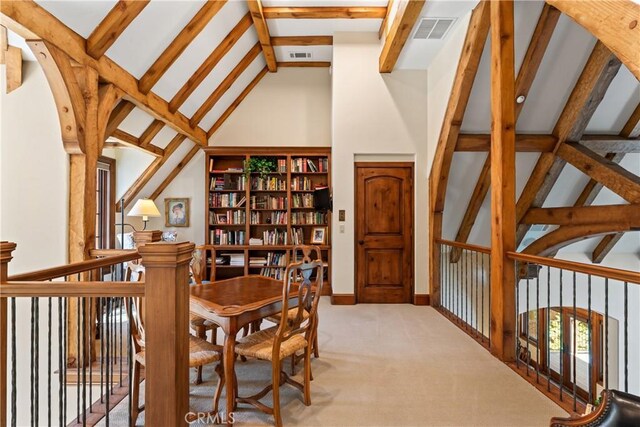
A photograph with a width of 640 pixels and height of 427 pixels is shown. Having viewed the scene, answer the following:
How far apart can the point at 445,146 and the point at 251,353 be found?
3.36 meters

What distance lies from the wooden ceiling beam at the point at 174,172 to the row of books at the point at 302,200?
2044 millimetres

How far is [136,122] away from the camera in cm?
427

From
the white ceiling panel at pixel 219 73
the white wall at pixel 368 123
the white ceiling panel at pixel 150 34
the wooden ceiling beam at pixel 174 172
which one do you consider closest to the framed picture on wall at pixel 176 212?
the wooden ceiling beam at pixel 174 172

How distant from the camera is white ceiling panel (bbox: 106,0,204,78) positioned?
299 cm

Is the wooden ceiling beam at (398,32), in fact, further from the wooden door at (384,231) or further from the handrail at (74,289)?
the handrail at (74,289)

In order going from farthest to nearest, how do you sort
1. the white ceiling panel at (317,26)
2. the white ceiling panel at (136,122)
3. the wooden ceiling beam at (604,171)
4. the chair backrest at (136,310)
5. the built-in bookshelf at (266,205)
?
the built-in bookshelf at (266,205) → the white ceiling panel at (317,26) → the white ceiling panel at (136,122) → the wooden ceiling beam at (604,171) → the chair backrest at (136,310)

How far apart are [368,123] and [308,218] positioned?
1.89 meters

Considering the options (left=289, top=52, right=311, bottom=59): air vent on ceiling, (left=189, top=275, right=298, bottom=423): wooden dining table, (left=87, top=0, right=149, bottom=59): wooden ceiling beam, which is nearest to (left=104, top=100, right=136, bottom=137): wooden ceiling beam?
(left=87, top=0, right=149, bottom=59): wooden ceiling beam

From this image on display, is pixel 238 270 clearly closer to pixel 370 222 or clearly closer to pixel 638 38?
pixel 370 222

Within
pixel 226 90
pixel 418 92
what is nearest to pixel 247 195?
pixel 226 90

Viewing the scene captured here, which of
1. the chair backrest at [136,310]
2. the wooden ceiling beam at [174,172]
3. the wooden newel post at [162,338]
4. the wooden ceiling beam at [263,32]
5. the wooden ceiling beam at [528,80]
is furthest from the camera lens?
the wooden ceiling beam at [174,172]

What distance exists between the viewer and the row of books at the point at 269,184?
5.48 m

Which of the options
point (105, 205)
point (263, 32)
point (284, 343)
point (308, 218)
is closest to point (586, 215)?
point (308, 218)

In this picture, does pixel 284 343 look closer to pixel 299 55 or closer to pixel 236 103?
pixel 236 103
